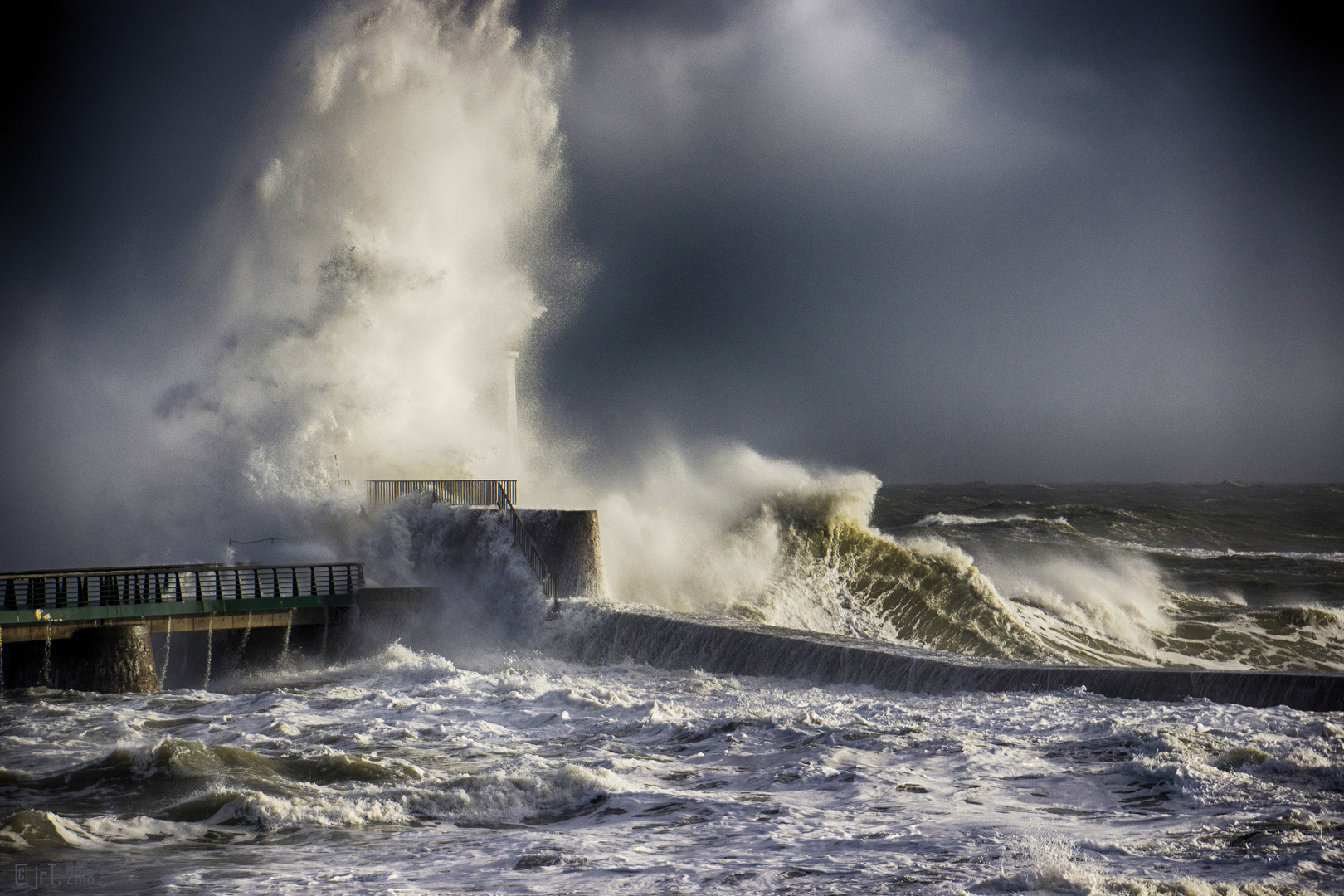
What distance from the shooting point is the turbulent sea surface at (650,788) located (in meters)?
5.48

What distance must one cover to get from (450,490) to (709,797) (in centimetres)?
1469

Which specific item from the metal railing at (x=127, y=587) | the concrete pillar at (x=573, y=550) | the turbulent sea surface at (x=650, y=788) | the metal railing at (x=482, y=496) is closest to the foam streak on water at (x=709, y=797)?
the turbulent sea surface at (x=650, y=788)

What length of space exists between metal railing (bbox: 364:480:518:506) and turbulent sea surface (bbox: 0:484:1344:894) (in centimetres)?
638

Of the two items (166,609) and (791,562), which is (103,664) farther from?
(791,562)

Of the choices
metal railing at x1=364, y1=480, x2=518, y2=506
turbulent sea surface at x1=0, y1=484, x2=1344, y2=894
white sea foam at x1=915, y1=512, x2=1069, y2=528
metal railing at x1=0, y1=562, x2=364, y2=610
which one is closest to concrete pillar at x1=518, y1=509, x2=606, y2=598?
metal railing at x1=364, y1=480, x2=518, y2=506

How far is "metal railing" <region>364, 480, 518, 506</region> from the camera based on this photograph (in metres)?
20.6

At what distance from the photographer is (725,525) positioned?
76.4ft

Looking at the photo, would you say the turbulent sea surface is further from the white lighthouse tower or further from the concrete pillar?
the white lighthouse tower

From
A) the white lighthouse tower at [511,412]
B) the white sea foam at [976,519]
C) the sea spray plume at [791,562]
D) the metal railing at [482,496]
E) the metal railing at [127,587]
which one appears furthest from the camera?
the white sea foam at [976,519]

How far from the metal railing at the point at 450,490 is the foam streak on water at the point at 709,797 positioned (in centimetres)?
989

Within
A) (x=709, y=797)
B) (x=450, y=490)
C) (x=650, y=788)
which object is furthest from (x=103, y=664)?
(x=709, y=797)

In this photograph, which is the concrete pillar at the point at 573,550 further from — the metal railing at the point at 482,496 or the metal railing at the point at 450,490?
the metal railing at the point at 450,490

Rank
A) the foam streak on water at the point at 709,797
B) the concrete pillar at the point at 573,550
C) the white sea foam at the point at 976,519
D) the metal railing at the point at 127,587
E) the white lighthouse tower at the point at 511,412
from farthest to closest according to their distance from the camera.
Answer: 1. the white sea foam at the point at 976,519
2. the white lighthouse tower at the point at 511,412
3. the concrete pillar at the point at 573,550
4. the metal railing at the point at 127,587
5. the foam streak on water at the point at 709,797

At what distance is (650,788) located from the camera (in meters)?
7.45
